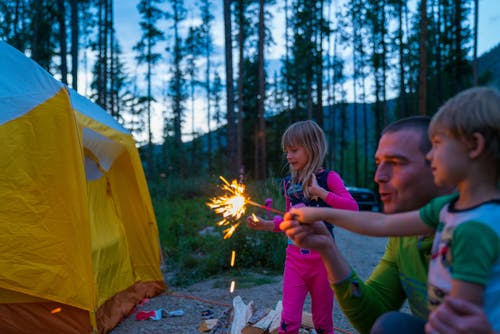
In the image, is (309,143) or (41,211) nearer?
(309,143)

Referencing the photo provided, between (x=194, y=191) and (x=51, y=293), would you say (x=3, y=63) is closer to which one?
(x=51, y=293)

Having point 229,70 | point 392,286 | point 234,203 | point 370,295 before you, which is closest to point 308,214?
point 370,295

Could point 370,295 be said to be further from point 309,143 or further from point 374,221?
point 309,143

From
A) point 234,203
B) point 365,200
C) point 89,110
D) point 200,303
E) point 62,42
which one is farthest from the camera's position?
point 62,42

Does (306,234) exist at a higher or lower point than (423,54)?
lower

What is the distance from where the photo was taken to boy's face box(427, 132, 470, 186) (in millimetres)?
1131

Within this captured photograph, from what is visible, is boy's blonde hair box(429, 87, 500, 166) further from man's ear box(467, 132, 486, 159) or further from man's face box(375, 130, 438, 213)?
man's face box(375, 130, 438, 213)

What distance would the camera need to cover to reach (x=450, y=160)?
114 cm

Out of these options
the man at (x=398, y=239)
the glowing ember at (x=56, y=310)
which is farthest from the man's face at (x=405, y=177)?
the glowing ember at (x=56, y=310)

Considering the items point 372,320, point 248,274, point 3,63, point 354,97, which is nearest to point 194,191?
point 248,274

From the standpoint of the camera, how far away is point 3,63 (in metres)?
3.71

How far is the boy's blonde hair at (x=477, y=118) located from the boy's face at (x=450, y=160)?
2cm

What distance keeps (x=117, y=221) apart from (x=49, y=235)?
64.7 inches

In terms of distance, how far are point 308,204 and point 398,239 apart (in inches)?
55.3
